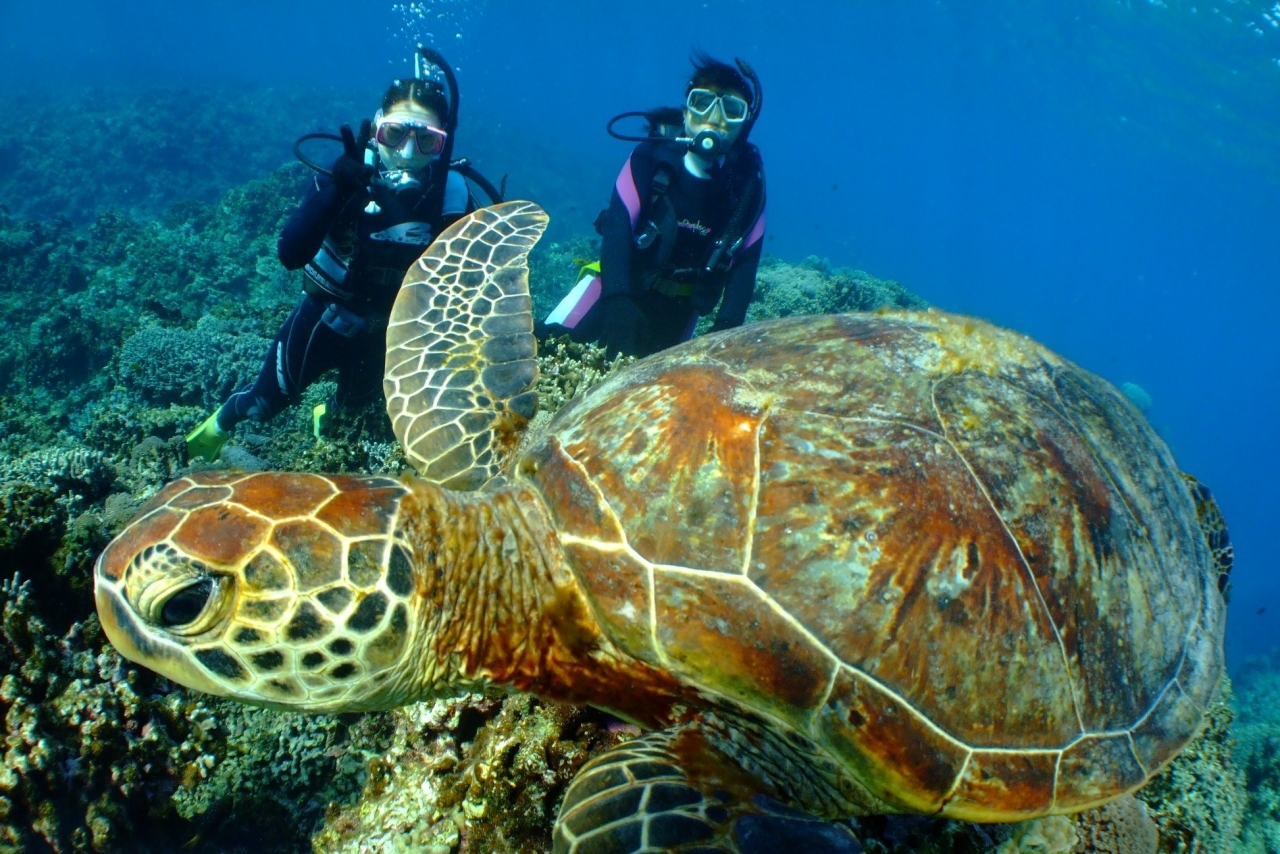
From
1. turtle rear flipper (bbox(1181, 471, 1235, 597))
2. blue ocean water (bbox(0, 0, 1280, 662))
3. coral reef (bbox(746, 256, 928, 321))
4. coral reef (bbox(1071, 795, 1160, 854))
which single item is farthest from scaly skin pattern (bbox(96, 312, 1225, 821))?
coral reef (bbox(746, 256, 928, 321))

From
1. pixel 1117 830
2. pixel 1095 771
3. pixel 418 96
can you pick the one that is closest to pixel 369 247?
pixel 418 96

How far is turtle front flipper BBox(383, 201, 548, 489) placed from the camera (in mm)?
2365

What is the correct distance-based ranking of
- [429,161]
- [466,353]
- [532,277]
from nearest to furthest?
1. [466,353]
2. [429,161]
3. [532,277]

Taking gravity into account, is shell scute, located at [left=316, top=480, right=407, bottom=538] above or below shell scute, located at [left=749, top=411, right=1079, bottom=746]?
below

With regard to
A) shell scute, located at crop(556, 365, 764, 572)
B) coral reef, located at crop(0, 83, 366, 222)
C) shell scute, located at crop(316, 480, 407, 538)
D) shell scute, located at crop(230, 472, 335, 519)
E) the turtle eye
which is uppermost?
shell scute, located at crop(556, 365, 764, 572)

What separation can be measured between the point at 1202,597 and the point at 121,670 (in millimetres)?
3742

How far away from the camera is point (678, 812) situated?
50.5 inches

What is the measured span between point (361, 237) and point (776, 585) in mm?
3640

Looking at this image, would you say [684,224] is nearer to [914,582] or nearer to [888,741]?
[914,582]

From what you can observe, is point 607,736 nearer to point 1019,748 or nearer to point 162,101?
point 1019,748

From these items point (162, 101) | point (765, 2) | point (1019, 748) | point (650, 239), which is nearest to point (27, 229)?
point (650, 239)

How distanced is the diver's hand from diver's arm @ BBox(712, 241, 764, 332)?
2.46 meters

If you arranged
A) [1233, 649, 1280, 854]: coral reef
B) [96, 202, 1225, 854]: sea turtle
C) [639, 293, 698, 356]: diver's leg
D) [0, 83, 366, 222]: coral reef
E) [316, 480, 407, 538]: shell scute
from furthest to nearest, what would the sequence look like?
[0, 83, 366, 222]: coral reef, [1233, 649, 1280, 854]: coral reef, [639, 293, 698, 356]: diver's leg, [316, 480, 407, 538]: shell scute, [96, 202, 1225, 854]: sea turtle

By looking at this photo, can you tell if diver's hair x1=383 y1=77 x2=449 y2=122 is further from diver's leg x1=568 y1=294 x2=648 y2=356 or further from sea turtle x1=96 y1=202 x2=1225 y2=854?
sea turtle x1=96 y1=202 x2=1225 y2=854
